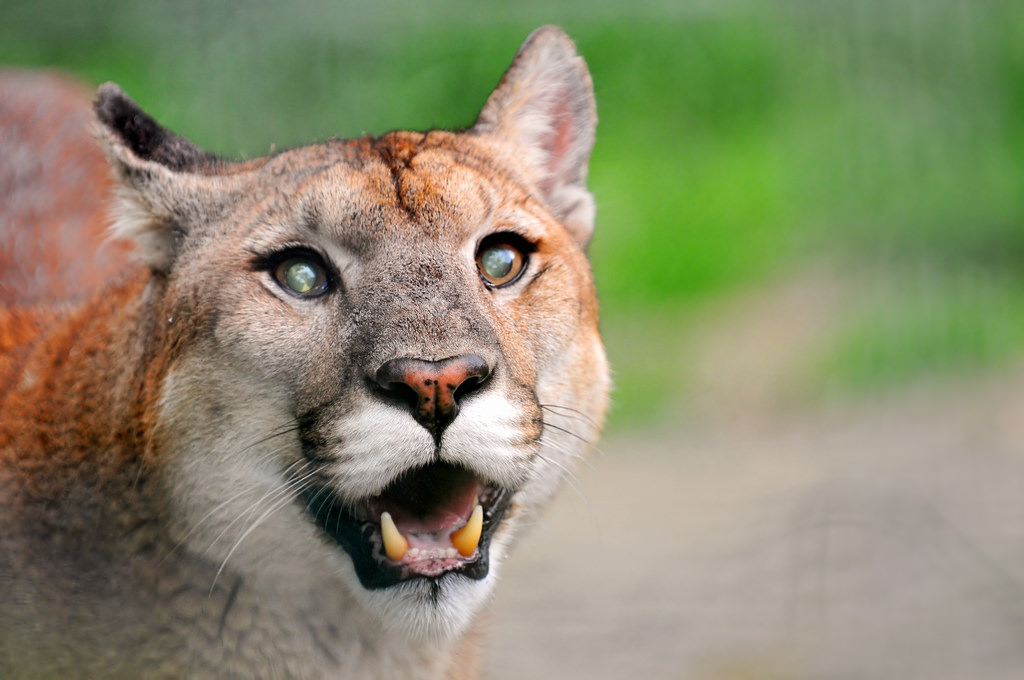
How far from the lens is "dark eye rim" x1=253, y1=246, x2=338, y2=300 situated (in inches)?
125

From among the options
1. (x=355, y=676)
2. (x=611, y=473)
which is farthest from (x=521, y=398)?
(x=611, y=473)

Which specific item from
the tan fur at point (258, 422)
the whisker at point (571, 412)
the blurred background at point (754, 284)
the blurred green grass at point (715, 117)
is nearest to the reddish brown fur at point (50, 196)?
the blurred green grass at point (715, 117)

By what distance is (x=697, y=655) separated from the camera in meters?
4.91

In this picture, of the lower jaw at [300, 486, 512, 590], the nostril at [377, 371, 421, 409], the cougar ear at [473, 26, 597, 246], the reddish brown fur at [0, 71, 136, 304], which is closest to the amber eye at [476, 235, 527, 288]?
the cougar ear at [473, 26, 597, 246]

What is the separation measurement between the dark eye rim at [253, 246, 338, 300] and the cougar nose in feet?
1.54

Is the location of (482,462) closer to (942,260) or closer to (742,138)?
→ (942,260)

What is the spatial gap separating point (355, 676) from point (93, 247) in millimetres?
2185

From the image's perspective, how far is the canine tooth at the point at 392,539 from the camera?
2908 mm

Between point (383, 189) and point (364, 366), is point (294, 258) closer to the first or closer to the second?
point (383, 189)

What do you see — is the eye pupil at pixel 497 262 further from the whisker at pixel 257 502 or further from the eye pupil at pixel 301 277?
the whisker at pixel 257 502

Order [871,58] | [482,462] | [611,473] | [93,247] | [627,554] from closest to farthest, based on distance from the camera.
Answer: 1. [482,462]
2. [93,247]
3. [627,554]
4. [871,58]
5. [611,473]

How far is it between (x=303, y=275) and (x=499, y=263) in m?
0.58

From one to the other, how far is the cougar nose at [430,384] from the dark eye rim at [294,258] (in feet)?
1.54

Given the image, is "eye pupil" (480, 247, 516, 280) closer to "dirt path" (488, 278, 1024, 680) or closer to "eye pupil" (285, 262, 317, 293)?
"eye pupil" (285, 262, 317, 293)
